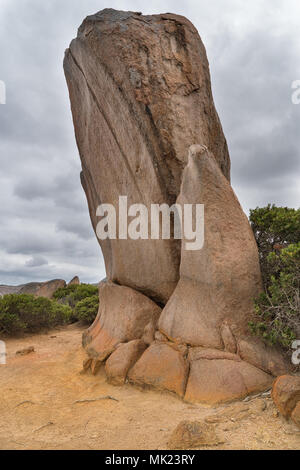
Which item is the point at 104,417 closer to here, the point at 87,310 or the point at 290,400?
the point at 290,400

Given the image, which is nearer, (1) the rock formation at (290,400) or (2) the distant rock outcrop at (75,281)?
(1) the rock formation at (290,400)

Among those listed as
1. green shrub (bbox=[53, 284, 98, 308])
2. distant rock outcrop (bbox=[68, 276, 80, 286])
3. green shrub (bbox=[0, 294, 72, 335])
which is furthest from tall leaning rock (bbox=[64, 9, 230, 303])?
distant rock outcrop (bbox=[68, 276, 80, 286])

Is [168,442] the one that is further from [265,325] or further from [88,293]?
[88,293]

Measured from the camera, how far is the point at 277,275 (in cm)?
674

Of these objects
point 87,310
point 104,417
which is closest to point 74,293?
point 87,310

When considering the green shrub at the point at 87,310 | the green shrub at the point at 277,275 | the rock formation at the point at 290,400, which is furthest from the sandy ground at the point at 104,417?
the green shrub at the point at 87,310

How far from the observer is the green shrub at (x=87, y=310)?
16.1 meters

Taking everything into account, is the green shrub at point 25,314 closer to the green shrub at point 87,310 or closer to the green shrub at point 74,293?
the green shrub at point 87,310

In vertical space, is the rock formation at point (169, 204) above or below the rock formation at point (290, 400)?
→ above

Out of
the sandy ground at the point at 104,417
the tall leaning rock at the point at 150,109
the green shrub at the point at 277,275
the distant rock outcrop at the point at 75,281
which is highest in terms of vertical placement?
the tall leaning rock at the point at 150,109

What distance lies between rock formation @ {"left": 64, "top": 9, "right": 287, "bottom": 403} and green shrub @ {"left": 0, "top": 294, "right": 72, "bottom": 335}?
5.21 meters

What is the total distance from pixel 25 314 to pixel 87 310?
3.15 metres

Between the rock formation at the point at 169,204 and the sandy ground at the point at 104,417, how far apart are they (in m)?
0.44
